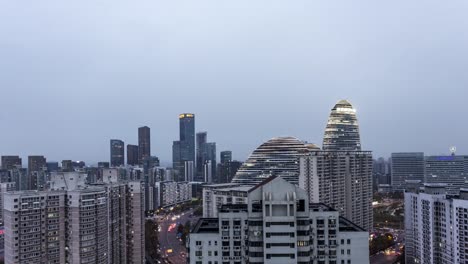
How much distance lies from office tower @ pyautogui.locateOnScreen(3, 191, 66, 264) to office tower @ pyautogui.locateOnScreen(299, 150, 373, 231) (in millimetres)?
36996

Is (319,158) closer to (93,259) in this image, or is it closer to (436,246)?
(436,246)

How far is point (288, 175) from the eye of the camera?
317 feet

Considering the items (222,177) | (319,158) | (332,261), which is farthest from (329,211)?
(222,177)

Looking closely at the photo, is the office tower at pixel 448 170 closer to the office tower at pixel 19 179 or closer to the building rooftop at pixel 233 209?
the building rooftop at pixel 233 209

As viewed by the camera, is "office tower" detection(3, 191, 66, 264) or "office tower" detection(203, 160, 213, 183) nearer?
"office tower" detection(3, 191, 66, 264)

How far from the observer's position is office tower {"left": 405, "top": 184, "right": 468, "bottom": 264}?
3997 centimetres

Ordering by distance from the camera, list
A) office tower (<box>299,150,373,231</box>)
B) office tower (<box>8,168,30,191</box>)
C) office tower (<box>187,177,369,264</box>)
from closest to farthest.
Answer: office tower (<box>187,177,369,264</box>)
office tower (<box>299,150,373,231</box>)
office tower (<box>8,168,30,191</box>)

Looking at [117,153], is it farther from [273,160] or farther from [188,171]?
[273,160]

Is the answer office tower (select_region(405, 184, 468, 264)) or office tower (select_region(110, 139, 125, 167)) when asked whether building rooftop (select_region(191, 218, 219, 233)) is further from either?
office tower (select_region(110, 139, 125, 167))

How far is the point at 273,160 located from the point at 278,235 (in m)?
76.5

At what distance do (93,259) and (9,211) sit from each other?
30.2 ft

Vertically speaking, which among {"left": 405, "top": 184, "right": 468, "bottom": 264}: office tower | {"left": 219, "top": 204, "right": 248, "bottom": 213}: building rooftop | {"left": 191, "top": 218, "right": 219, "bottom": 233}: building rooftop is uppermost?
{"left": 219, "top": 204, "right": 248, "bottom": 213}: building rooftop

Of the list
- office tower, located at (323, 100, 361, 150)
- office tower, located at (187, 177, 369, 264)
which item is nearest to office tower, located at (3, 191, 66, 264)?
office tower, located at (187, 177, 369, 264)

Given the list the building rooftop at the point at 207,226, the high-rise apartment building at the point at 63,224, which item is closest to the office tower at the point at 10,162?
the high-rise apartment building at the point at 63,224
